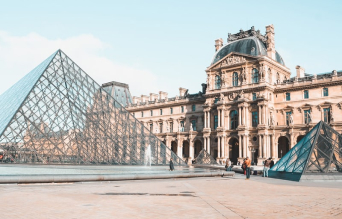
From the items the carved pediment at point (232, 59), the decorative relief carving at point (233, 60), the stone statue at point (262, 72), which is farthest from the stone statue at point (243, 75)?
the stone statue at point (262, 72)

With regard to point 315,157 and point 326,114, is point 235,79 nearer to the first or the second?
point 326,114

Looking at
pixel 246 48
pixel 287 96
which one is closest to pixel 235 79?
pixel 246 48

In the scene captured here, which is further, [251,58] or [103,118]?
[251,58]

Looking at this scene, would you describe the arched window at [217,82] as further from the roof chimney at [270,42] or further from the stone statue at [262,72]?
the roof chimney at [270,42]

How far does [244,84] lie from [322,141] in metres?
29.9

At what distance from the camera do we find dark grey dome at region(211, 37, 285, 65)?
5056 cm

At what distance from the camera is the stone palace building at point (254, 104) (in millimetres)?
46325

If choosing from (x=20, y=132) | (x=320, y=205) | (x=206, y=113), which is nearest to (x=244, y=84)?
(x=206, y=113)

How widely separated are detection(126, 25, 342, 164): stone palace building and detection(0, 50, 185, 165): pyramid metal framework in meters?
22.4

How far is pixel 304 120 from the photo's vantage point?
47.1 meters

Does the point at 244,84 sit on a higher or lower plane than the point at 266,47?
lower

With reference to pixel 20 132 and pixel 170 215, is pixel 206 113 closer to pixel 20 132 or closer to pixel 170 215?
pixel 20 132

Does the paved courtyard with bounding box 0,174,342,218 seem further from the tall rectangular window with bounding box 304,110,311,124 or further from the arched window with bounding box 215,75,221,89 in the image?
the arched window with bounding box 215,75,221,89

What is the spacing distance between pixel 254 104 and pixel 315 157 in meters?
29.9
